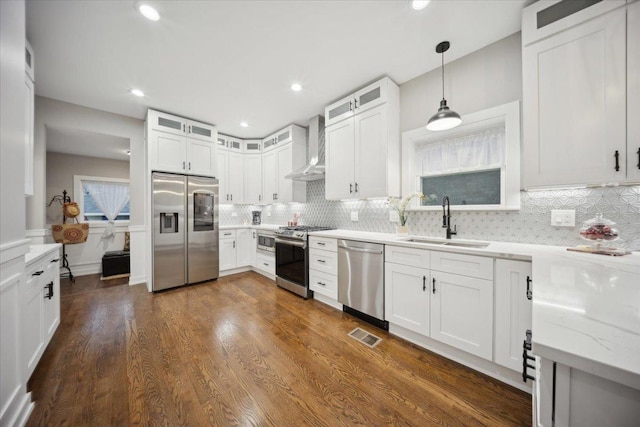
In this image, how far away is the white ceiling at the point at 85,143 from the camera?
3627 millimetres

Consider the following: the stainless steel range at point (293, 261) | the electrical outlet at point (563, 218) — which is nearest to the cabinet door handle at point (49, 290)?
the stainless steel range at point (293, 261)

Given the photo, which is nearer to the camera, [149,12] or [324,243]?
[149,12]

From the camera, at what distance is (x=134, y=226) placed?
151 inches

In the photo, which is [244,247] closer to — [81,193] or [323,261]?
[323,261]

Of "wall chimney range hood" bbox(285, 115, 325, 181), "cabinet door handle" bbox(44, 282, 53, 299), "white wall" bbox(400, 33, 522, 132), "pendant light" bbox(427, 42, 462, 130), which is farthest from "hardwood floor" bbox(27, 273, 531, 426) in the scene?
"white wall" bbox(400, 33, 522, 132)

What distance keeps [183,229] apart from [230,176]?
147 cm

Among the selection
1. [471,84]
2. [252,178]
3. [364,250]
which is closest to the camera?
[471,84]

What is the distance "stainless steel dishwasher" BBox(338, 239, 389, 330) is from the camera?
2375 millimetres

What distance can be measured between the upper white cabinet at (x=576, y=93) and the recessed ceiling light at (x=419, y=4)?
820 mm

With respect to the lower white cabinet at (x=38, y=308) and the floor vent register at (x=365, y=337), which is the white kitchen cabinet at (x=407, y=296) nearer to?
the floor vent register at (x=365, y=337)

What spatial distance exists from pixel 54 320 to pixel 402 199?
3898mm

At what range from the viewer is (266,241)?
165 inches

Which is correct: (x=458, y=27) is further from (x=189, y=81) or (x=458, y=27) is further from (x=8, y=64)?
(x=8, y=64)

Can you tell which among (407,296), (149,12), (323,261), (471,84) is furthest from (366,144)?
(149,12)
